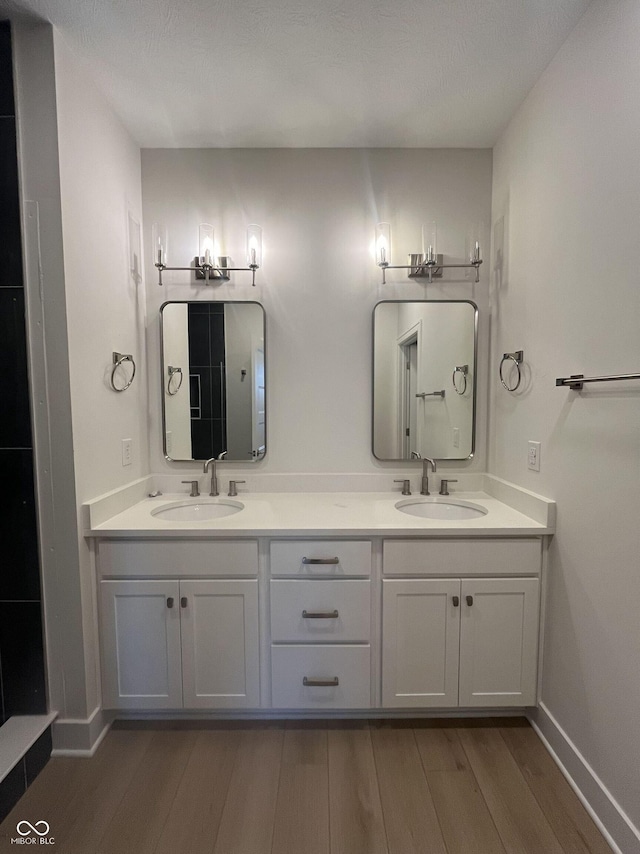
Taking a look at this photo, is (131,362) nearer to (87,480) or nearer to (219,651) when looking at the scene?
(87,480)

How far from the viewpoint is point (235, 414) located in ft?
7.03

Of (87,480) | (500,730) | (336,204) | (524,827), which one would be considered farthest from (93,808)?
(336,204)

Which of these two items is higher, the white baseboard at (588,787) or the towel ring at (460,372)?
the towel ring at (460,372)

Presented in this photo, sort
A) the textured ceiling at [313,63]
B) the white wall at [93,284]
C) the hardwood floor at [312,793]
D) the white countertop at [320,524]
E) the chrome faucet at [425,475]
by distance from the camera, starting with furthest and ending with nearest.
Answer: the chrome faucet at [425,475] < the white countertop at [320,524] < the white wall at [93,284] < the textured ceiling at [313,63] < the hardwood floor at [312,793]

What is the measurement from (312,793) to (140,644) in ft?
2.69

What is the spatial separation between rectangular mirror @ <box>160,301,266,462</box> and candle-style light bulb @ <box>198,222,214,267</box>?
0.20 m

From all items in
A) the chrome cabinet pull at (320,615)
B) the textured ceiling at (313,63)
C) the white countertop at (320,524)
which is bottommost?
the chrome cabinet pull at (320,615)

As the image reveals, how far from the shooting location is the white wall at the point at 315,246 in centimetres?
207

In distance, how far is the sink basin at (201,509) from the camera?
2.00m

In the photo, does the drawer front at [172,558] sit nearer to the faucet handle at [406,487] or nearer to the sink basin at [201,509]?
the sink basin at [201,509]

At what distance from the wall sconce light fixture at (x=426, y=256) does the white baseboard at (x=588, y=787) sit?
196cm

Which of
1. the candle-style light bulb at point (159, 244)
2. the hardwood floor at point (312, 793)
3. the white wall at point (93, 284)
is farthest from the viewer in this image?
the candle-style light bulb at point (159, 244)

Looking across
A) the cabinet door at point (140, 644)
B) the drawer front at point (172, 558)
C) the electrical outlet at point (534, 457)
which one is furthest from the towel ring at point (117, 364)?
the electrical outlet at point (534, 457)

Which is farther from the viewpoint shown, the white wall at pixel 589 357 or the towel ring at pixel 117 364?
the towel ring at pixel 117 364
